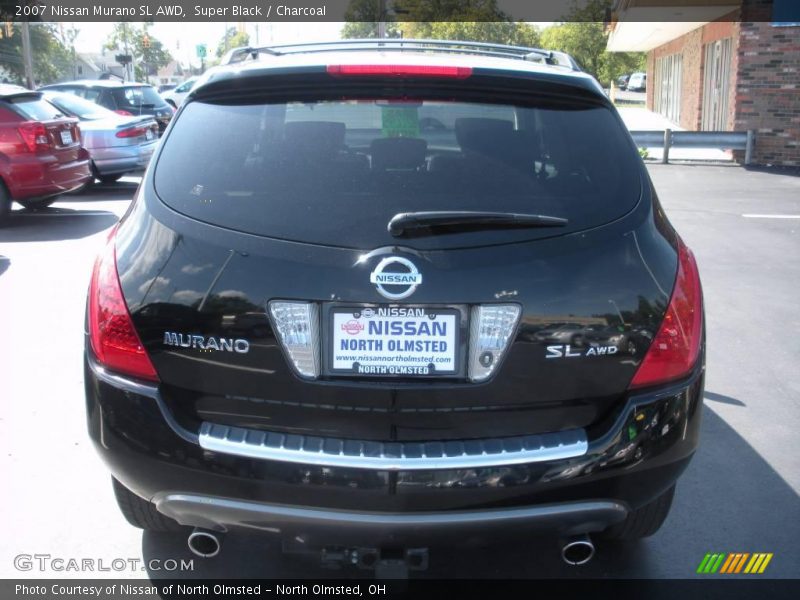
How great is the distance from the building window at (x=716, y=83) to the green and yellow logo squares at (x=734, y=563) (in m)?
18.9

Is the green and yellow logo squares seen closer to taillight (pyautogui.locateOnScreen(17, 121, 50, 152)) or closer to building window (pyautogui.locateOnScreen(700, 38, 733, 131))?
taillight (pyautogui.locateOnScreen(17, 121, 50, 152))

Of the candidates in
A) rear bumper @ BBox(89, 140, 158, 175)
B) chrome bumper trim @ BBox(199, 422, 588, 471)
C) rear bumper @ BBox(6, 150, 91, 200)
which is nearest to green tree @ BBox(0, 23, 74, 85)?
rear bumper @ BBox(89, 140, 158, 175)

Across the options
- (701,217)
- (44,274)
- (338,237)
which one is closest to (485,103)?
(338,237)

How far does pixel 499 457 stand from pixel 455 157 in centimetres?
97

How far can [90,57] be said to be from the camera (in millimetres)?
121250

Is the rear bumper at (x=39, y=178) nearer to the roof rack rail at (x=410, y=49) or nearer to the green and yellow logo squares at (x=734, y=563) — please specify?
the roof rack rail at (x=410, y=49)

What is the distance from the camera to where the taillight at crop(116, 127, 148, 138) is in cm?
1445

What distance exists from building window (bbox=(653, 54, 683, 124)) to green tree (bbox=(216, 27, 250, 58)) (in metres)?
57.1

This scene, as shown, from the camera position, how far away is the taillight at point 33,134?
11.0 m

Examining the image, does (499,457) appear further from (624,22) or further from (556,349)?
(624,22)

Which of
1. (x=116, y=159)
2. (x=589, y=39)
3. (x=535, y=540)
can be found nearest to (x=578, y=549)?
(x=535, y=540)

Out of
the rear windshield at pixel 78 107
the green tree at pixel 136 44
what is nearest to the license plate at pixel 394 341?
the rear windshield at pixel 78 107

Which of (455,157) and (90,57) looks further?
(90,57)

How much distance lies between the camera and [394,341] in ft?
8.43
